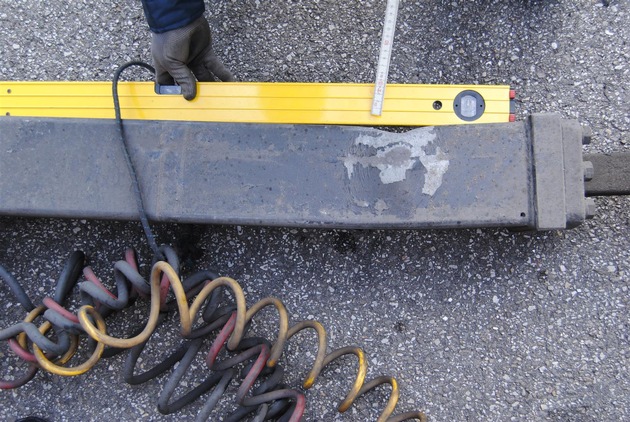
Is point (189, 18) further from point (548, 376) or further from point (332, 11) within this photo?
point (548, 376)

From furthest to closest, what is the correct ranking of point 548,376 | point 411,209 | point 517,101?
point 517,101, point 548,376, point 411,209

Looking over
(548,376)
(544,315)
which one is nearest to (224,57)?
(544,315)

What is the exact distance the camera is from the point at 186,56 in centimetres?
174

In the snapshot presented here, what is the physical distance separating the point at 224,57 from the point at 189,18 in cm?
37

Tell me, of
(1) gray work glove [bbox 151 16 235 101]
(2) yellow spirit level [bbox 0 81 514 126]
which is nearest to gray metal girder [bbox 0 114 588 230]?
(2) yellow spirit level [bbox 0 81 514 126]

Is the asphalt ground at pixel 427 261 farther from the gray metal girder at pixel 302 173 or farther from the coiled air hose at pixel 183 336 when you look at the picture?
the gray metal girder at pixel 302 173

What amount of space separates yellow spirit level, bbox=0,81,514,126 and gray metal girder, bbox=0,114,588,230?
0.17 ft

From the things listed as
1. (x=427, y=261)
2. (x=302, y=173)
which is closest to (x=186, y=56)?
(x=302, y=173)

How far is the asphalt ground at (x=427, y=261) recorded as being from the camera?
1.84m

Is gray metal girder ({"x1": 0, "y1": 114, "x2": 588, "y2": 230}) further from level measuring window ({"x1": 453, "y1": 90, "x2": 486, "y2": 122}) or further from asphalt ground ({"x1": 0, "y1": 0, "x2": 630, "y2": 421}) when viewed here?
asphalt ground ({"x1": 0, "y1": 0, "x2": 630, "y2": 421})

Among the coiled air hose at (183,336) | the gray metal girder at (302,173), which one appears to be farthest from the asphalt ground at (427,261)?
the gray metal girder at (302,173)

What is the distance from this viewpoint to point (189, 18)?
1.66 meters

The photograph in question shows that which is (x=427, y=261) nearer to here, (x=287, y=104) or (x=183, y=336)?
(x=287, y=104)

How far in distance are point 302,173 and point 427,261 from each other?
1.84ft
